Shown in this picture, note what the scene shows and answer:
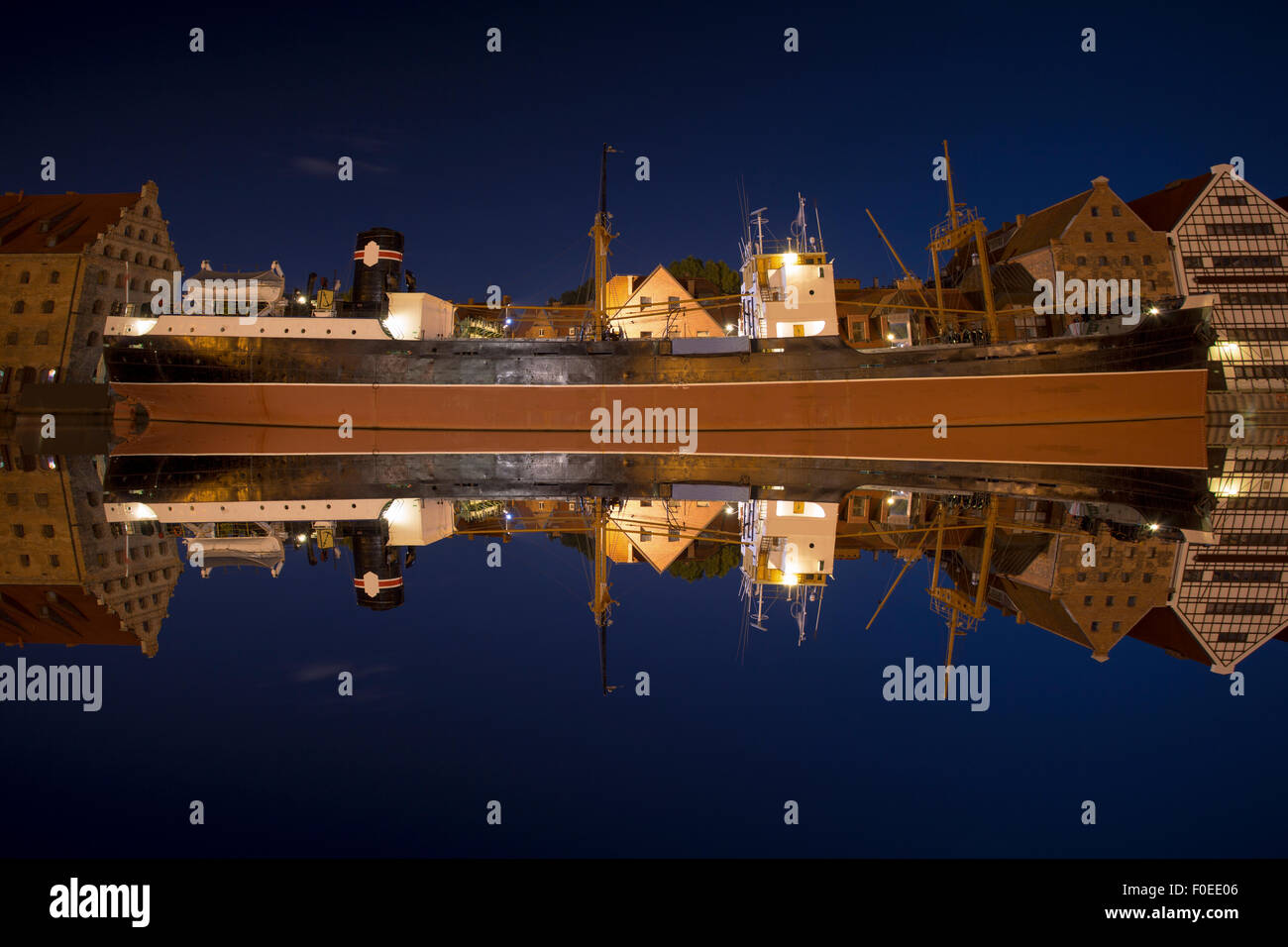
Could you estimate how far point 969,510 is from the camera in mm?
13273

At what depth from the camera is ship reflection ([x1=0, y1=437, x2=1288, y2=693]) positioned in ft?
29.6

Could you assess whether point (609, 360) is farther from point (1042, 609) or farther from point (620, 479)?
point (1042, 609)

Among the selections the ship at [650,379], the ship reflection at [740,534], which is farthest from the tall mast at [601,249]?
the ship reflection at [740,534]

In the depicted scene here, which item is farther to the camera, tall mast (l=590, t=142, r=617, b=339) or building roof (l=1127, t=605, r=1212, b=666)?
tall mast (l=590, t=142, r=617, b=339)

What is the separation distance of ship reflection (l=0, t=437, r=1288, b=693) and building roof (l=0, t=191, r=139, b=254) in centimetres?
2802

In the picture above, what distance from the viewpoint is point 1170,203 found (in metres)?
40.3

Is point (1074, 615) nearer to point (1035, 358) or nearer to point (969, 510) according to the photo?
point (969, 510)

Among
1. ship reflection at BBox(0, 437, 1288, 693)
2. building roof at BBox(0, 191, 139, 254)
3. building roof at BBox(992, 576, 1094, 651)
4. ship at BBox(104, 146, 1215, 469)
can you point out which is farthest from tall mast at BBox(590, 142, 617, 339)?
building roof at BBox(0, 191, 139, 254)

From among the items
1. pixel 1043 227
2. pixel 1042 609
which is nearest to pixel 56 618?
pixel 1042 609

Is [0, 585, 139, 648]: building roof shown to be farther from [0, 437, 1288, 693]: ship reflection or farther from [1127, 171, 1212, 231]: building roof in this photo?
[1127, 171, 1212, 231]: building roof

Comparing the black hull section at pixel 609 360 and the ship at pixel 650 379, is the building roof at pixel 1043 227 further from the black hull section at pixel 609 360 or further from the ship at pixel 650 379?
the black hull section at pixel 609 360

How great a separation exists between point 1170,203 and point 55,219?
203ft

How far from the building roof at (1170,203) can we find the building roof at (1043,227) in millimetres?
5220

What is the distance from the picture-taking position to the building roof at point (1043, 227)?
1500 inches
